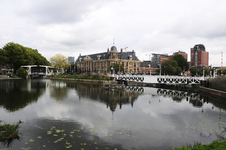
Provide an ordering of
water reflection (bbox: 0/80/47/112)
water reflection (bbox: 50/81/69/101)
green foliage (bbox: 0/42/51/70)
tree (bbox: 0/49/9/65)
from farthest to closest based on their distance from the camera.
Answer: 1. green foliage (bbox: 0/42/51/70)
2. tree (bbox: 0/49/9/65)
3. water reflection (bbox: 50/81/69/101)
4. water reflection (bbox: 0/80/47/112)

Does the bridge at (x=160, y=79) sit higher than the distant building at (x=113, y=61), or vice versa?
the distant building at (x=113, y=61)

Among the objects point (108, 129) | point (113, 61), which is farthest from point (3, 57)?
point (108, 129)

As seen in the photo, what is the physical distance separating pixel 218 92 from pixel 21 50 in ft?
272

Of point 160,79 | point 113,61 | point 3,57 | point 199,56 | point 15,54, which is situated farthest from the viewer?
point 199,56

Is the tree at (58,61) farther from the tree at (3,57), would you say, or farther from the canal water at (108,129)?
the canal water at (108,129)

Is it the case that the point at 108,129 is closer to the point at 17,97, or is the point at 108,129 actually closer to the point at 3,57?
the point at 17,97

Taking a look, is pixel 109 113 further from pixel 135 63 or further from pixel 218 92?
pixel 135 63

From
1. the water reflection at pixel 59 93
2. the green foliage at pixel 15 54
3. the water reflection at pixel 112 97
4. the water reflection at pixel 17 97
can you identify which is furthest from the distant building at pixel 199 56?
the water reflection at pixel 17 97

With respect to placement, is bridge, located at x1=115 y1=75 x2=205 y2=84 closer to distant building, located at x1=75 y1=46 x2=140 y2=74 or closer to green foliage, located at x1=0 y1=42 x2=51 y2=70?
distant building, located at x1=75 y1=46 x2=140 y2=74

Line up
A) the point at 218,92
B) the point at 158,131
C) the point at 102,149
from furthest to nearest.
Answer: the point at 218,92 → the point at 158,131 → the point at 102,149

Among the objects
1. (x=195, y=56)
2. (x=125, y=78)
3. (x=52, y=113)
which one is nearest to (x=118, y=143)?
(x=52, y=113)

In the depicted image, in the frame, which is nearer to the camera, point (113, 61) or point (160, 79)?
point (160, 79)

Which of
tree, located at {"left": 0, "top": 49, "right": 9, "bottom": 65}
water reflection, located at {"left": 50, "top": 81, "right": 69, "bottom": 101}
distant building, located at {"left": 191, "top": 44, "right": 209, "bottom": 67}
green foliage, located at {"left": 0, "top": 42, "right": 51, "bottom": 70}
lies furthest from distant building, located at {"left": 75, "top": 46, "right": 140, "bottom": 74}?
distant building, located at {"left": 191, "top": 44, "right": 209, "bottom": 67}

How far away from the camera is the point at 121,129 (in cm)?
1112
